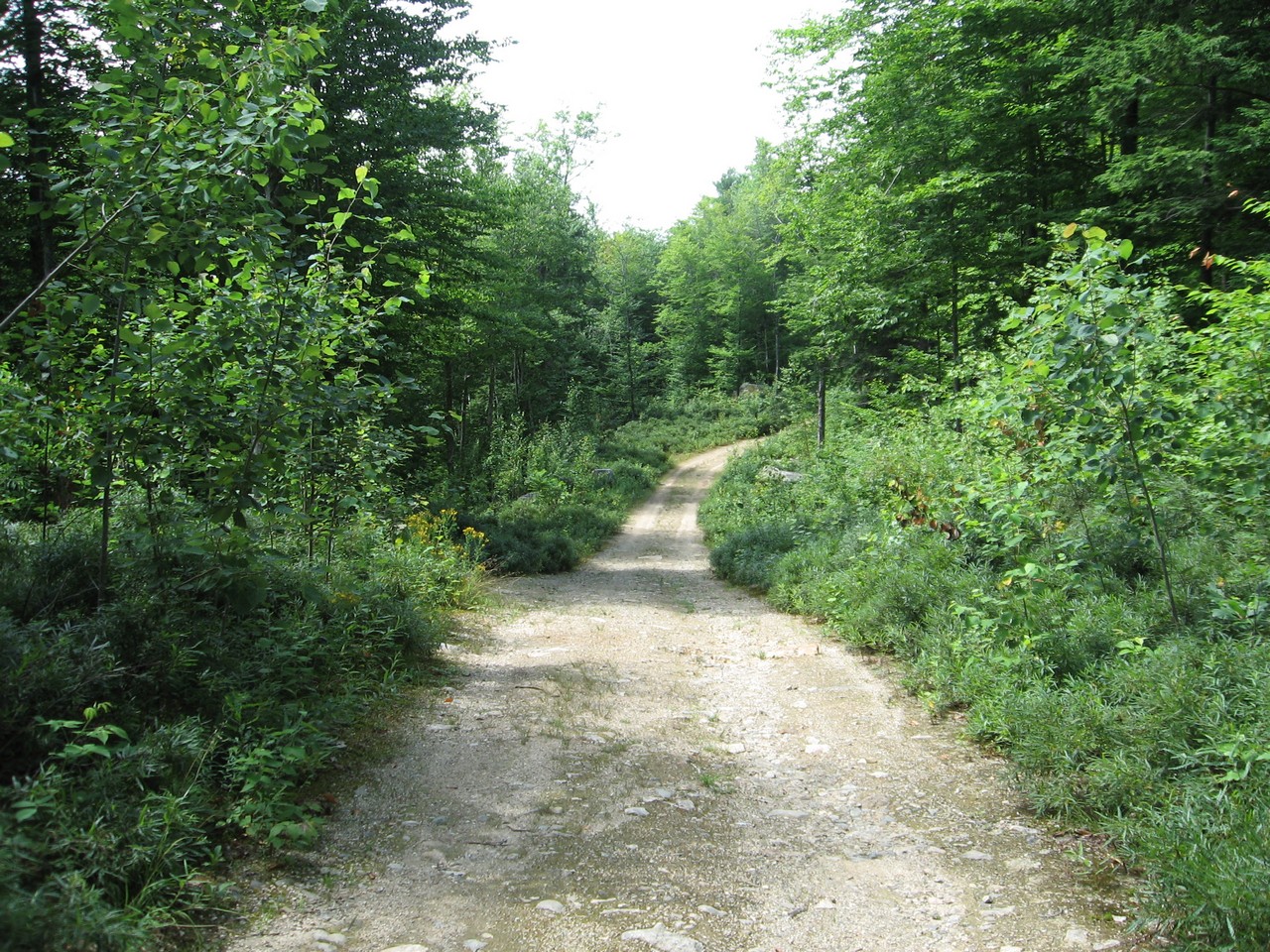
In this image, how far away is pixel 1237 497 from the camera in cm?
488

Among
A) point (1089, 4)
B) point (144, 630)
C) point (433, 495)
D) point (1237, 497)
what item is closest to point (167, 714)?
point (144, 630)

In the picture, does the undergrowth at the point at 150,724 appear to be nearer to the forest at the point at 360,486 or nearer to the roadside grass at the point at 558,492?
the forest at the point at 360,486

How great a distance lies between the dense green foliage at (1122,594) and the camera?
11.1 feet

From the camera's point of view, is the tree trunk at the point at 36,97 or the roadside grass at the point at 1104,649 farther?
the tree trunk at the point at 36,97

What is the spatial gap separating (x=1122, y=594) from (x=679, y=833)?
158 inches

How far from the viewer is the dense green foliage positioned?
3391 mm

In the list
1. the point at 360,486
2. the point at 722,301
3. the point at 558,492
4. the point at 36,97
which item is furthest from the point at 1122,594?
the point at 722,301

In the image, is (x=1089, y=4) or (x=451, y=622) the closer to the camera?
(x=451, y=622)

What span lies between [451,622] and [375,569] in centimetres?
122

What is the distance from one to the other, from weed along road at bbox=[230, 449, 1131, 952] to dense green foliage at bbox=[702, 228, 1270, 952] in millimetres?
379

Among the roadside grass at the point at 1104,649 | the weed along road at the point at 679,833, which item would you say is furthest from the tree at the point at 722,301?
the weed along road at the point at 679,833

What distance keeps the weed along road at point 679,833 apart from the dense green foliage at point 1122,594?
1.24 ft

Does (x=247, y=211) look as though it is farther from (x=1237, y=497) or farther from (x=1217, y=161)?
(x=1217, y=161)

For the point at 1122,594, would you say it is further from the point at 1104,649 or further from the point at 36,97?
the point at 36,97
